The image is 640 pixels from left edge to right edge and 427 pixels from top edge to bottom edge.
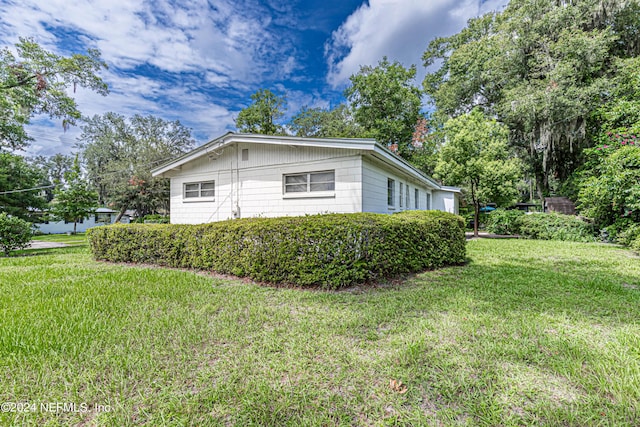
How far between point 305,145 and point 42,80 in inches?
637

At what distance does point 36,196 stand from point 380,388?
28542 mm

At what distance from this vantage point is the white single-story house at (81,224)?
23.7 m

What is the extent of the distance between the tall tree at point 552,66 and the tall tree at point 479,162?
2.83 m

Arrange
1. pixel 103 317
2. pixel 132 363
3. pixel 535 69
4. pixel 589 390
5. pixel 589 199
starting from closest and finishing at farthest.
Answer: pixel 589 390 → pixel 132 363 → pixel 103 317 → pixel 589 199 → pixel 535 69

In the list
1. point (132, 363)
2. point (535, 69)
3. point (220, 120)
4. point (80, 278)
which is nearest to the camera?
Answer: point (132, 363)

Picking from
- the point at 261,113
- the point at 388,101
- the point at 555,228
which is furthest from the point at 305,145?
the point at 261,113

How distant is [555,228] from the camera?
42.3 ft

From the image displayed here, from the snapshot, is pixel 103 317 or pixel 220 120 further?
pixel 220 120

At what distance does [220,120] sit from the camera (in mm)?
25391

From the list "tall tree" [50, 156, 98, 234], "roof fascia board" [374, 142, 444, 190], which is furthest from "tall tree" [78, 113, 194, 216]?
"roof fascia board" [374, 142, 444, 190]

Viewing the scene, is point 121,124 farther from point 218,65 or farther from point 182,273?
point 182,273

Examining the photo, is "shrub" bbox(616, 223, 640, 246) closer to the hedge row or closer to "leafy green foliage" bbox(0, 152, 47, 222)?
→ the hedge row

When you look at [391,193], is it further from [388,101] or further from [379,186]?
[388,101]

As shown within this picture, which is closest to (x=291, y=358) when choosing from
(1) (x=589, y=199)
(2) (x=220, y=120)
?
(1) (x=589, y=199)
